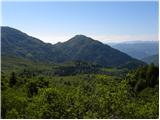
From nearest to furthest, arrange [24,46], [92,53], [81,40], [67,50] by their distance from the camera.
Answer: [24,46] → [92,53] → [67,50] → [81,40]

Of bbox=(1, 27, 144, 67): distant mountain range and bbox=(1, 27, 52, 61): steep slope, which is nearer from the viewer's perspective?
bbox=(1, 27, 52, 61): steep slope

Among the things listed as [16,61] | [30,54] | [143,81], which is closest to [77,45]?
[30,54]

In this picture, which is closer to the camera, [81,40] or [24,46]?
[24,46]

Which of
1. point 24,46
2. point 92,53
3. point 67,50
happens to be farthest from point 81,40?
point 24,46

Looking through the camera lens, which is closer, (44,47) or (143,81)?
(143,81)

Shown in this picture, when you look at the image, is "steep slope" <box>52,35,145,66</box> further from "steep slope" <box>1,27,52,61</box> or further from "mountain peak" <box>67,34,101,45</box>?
"steep slope" <box>1,27,52,61</box>

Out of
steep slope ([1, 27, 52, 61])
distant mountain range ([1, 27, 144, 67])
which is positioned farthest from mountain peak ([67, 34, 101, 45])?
steep slope ([1, 27, 52, 61])

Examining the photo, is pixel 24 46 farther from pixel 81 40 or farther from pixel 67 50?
pixel 81 40

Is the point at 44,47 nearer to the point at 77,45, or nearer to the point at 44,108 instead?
the point at 77,45

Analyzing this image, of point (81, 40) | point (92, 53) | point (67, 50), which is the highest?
point (81, 40)
